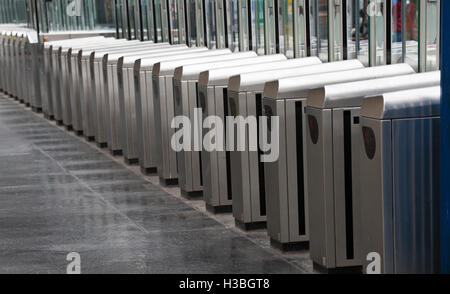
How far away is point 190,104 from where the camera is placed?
7742mm

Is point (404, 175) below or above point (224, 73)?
below

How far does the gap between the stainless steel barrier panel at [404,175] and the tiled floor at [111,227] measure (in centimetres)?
105

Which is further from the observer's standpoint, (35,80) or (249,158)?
(35,80)

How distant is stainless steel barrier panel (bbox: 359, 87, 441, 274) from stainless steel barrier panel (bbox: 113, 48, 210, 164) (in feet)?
16.2

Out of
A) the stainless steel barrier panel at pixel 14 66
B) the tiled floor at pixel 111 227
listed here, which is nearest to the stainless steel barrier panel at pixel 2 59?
the stainless steel barrier panel at pixel 14 66

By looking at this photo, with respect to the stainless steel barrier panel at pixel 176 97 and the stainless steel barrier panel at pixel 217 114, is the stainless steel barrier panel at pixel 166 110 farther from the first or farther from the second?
the stainless steel barrier panel at pixel 217 114

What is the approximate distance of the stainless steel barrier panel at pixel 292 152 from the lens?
5758 millimetres

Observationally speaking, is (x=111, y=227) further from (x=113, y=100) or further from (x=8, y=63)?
(x=8, y=63)

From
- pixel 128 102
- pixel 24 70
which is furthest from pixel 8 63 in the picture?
pixel 128 102

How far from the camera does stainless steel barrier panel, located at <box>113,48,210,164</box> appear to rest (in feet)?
31.6

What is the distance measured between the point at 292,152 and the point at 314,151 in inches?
20.5

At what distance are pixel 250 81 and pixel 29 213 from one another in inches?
96.8

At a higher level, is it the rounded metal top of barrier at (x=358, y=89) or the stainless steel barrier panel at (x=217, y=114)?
the rounded metal top of barrier at (x=358, y=89)
